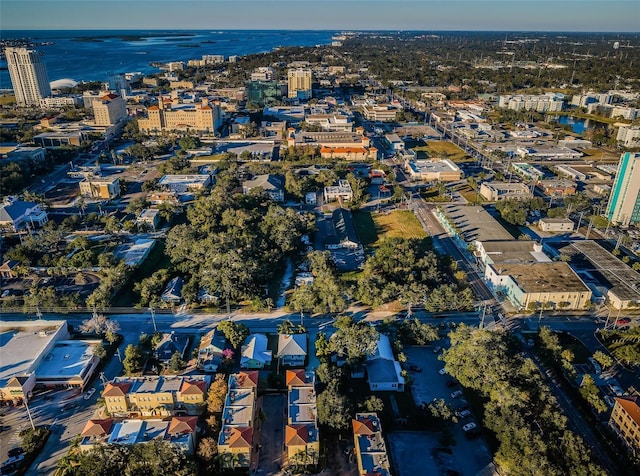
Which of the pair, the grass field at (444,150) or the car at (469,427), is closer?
the car at (469,427)

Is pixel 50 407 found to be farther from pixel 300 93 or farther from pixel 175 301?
Result: pixel 300 93

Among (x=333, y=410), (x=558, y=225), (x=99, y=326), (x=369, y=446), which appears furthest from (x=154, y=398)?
(x=558, y=225)

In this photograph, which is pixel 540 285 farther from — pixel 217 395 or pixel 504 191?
pixel 217 395

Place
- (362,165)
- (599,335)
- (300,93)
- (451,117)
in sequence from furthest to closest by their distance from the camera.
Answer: (300,93) → (451,117) → (362,165) → (599,335)

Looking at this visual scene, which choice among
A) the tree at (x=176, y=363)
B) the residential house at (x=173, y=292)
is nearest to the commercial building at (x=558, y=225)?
the residential house at (x=173, y=292)

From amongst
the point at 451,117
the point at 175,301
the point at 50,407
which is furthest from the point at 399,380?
the point at 451,117

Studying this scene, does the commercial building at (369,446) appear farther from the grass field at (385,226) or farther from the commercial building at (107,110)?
the commercial building at (107,110)
